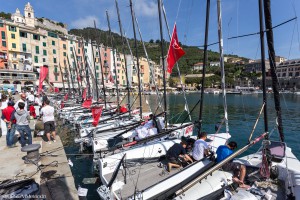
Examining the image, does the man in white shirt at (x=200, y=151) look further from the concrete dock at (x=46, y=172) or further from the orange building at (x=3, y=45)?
the orange building at (x=3, y=45)

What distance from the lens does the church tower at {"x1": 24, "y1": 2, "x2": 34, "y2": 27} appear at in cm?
7331

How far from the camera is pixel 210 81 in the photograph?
140375mm

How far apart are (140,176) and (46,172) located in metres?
3.14

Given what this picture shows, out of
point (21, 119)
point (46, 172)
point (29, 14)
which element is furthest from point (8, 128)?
point (29, 14)

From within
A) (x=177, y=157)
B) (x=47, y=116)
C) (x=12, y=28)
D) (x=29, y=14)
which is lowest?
(x=177, y=157)

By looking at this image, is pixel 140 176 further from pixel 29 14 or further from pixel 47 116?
pixel 29 14

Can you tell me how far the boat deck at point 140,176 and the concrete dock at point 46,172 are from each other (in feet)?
4.46

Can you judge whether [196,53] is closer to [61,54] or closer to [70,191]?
[61,54]

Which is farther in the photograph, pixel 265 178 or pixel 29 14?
pixel 29 14

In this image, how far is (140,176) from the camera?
258 inches

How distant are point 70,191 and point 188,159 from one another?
405cm

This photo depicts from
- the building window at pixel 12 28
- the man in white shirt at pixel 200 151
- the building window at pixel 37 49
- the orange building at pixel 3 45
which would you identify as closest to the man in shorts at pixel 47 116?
the man in white shirt at pixel 200 151

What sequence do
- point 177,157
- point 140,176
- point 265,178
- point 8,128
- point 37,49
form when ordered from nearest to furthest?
point 265,178 < point 140,176 < point 177,157 < point 8,128 < point 37,49

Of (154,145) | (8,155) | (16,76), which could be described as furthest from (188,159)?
(16,76)
